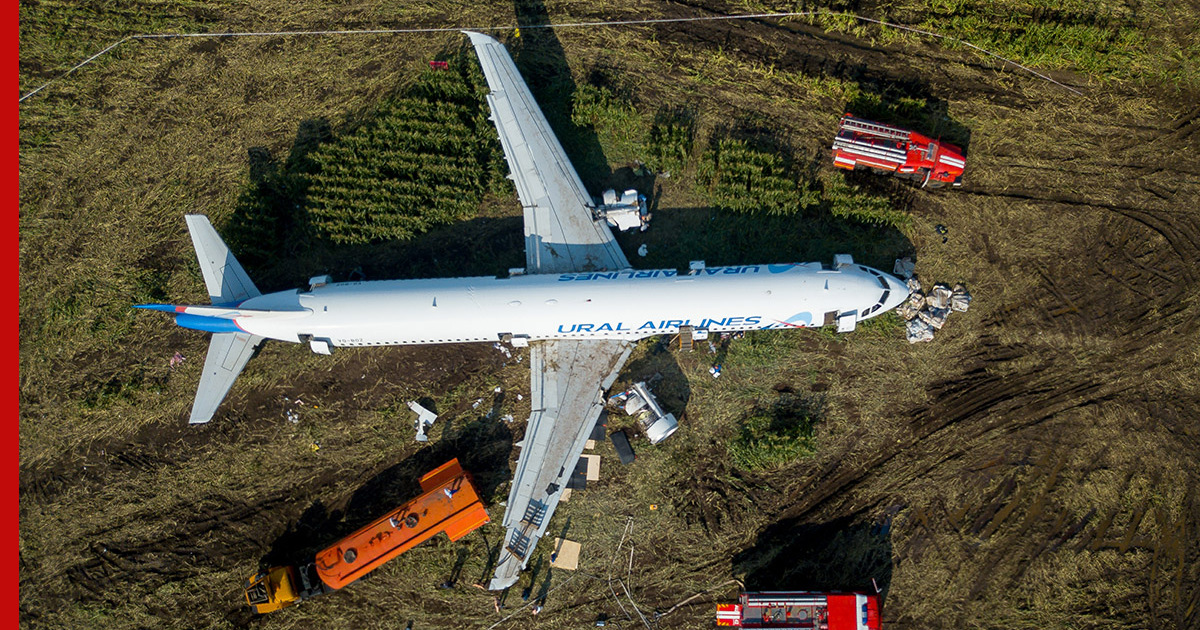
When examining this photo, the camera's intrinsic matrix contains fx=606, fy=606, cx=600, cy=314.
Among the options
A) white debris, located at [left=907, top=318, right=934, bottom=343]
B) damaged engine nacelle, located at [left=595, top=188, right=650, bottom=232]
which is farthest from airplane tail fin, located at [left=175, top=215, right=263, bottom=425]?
white debris, located at [left=907, top=318, right=934, bottom=343]

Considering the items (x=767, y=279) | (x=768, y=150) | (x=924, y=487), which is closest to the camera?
(x=767, y=279)

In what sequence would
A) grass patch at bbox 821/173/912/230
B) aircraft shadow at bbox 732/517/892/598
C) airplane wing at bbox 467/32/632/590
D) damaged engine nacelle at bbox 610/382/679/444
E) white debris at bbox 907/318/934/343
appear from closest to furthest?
airplane wing at bbox 467/32/632/590
damaged engine nacelle at bbox 610/382/679/444
aircraft shadow at bbox 732/517/892/598
white debris at bbox 907/318/934/343
grass patch at bbox 821/173/912/230

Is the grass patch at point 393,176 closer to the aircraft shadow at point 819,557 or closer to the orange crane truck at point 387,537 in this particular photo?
the orange crane truck at point 387,537

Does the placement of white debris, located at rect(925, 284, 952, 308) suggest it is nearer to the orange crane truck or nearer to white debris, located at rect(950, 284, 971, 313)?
white debris, located at rect(950, 284, 971, 313)

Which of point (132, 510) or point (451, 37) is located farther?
point (451, 37)

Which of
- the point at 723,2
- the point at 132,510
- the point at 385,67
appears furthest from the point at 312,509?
the point at 723,2

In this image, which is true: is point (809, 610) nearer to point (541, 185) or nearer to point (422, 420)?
point (422, 420)

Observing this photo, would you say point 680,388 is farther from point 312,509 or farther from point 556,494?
point 312,509
